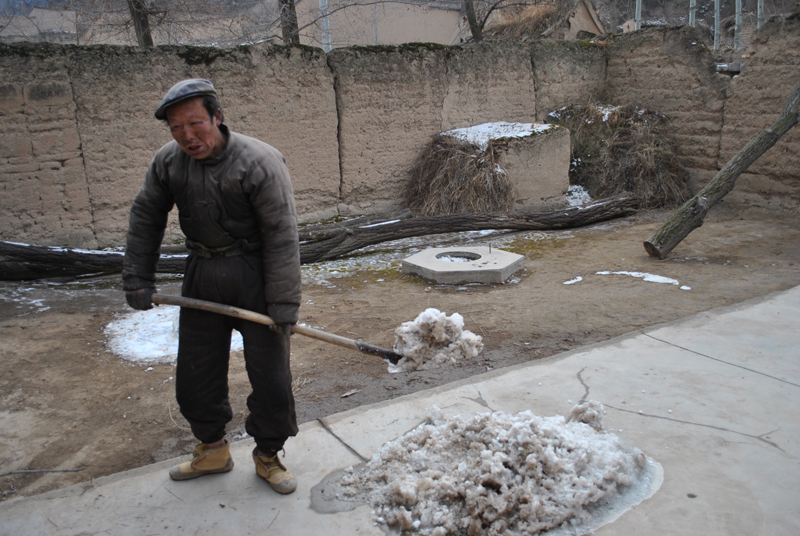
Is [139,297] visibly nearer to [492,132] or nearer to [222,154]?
[222,154]

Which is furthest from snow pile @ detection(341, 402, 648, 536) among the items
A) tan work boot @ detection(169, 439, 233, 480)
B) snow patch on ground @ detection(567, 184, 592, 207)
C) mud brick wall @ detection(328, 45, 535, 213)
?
snow patch on ground @ detection(567, 184, 592, 207)

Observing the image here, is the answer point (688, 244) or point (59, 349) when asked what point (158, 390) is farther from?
point (688, 244)

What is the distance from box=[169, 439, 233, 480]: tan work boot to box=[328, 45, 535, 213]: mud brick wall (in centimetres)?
576

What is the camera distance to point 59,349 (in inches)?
165

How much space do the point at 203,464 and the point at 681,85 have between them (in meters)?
8.71

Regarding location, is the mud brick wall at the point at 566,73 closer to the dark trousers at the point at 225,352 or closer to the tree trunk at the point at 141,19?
the tree trunk at the point at 141,19

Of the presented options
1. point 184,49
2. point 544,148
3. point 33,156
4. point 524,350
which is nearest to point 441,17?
point 544,148

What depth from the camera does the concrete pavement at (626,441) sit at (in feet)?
7.20

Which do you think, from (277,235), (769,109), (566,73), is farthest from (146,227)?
(566,73)

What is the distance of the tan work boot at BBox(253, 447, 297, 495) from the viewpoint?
238cm

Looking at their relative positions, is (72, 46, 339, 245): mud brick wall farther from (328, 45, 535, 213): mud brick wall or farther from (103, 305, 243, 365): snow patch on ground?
(103, 305, 243, 365): snow patch on ground

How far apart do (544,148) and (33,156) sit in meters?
6.15

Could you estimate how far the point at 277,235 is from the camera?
91.4 inches

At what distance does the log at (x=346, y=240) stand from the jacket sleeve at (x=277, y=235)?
3.63 m
